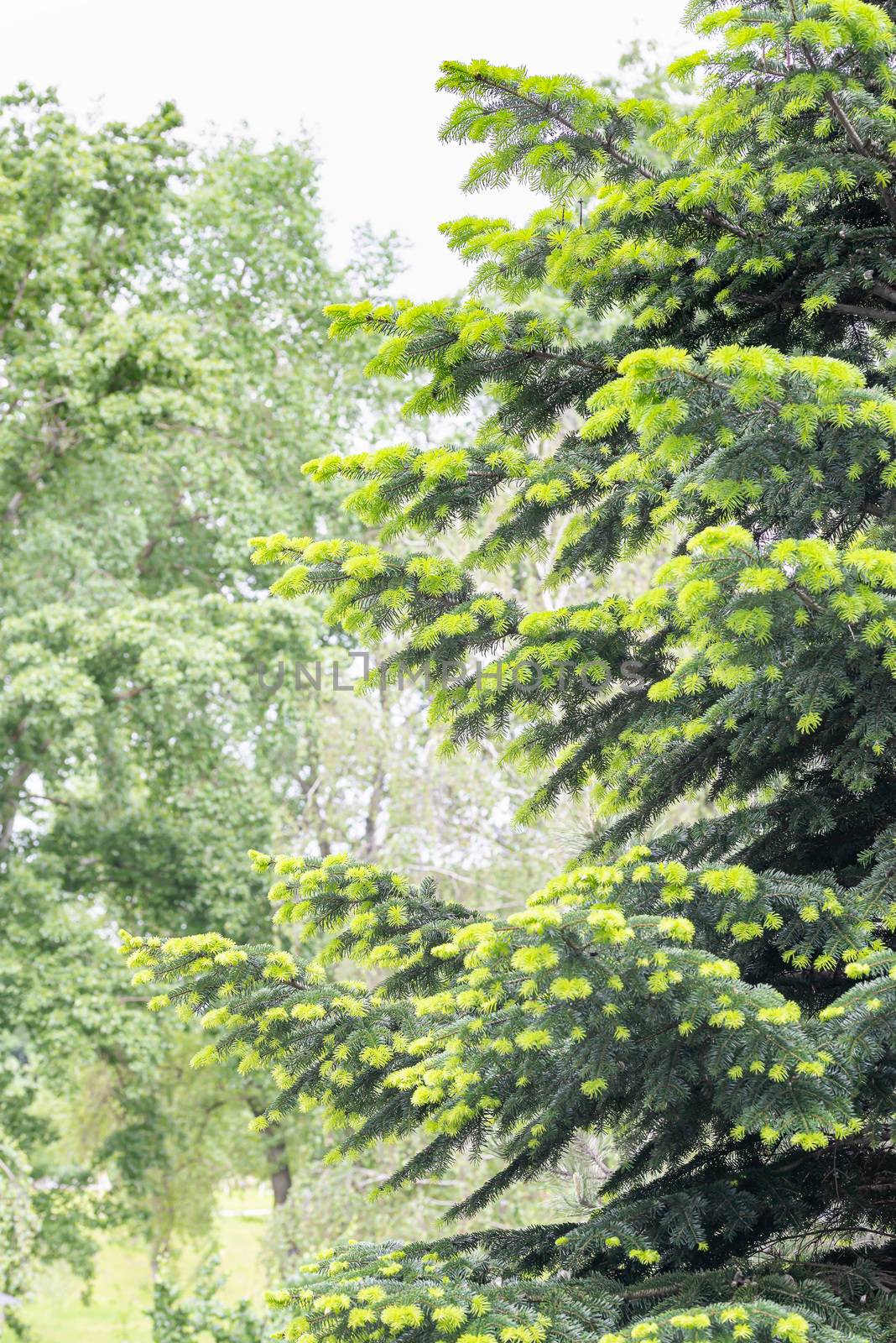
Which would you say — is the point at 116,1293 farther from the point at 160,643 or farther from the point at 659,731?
the point at 659,731

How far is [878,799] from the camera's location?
11.4 feet

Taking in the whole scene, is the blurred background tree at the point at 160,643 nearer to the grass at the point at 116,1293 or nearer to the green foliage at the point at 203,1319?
the green foliage at the point at 203,1319

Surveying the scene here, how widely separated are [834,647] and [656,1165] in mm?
1542

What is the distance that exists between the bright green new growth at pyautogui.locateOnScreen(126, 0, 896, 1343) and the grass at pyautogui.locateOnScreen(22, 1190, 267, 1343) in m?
11.1

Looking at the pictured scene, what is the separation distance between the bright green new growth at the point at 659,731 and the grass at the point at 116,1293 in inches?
437

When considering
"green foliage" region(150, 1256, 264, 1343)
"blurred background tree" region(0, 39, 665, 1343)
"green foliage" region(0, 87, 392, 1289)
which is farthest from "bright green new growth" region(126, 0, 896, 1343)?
"green foliage" region(0, 87, 392, 1289)

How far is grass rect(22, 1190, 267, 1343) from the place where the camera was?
16.5 meters

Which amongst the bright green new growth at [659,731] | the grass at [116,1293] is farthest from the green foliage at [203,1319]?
the bright green new growth at [659,731]

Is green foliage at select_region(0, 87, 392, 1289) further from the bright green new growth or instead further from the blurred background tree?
the bright green new growth

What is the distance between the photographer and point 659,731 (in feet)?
11.5

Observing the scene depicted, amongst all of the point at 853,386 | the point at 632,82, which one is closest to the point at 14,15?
the point at 632,82

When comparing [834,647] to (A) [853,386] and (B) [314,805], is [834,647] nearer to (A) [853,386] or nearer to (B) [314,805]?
(A) [853,386]

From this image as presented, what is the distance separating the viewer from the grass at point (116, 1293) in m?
16.5

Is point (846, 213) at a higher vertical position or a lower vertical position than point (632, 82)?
lower
